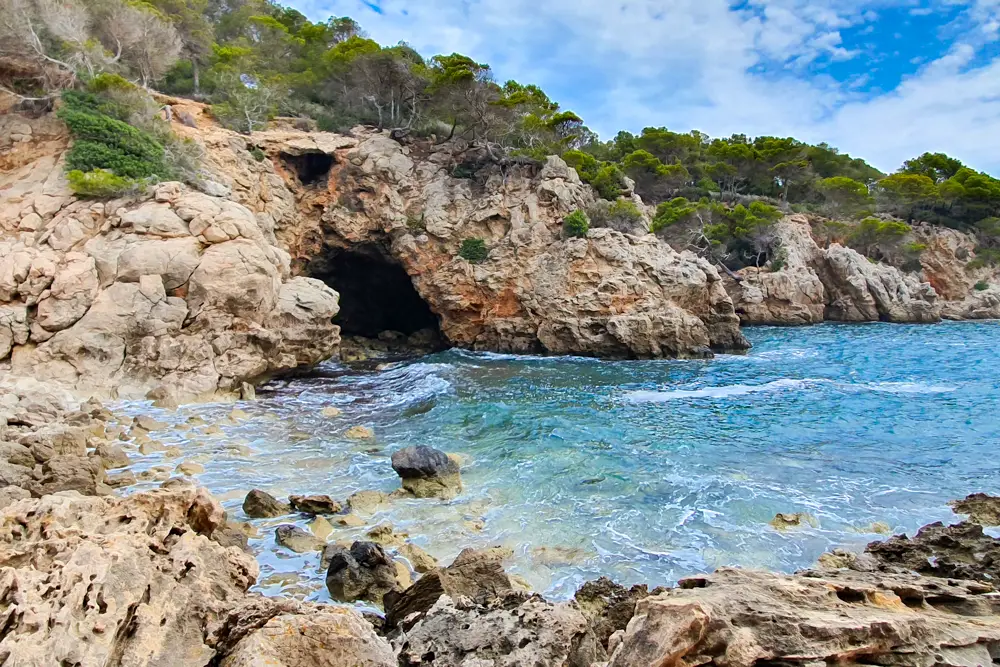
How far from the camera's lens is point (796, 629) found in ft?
10.1

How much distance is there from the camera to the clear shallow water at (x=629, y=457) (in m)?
7.13

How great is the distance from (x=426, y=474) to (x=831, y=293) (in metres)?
37.1

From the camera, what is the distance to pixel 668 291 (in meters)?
23.8

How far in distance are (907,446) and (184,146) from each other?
2212 centimetres

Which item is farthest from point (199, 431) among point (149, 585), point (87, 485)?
point (149, 585)

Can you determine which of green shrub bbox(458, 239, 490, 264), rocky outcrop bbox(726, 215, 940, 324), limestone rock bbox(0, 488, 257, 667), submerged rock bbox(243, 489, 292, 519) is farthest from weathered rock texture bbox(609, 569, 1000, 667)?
rocky outcrop bbox(726, 215, 940, 324)

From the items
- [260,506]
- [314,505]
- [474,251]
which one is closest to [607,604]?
[314,505]

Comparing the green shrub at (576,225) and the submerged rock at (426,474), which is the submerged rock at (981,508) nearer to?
the submerged rock at (426,474)

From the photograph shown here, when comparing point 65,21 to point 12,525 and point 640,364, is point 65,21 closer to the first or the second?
point 12,525

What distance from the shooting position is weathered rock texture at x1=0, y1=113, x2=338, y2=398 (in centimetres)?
1253

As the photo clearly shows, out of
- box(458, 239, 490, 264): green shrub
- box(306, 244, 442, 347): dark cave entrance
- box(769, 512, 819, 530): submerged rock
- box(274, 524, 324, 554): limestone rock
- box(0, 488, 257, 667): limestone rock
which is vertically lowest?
box(769, 512, 819, 530): submerged rock

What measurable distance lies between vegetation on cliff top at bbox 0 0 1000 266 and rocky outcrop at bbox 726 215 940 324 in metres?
2.58

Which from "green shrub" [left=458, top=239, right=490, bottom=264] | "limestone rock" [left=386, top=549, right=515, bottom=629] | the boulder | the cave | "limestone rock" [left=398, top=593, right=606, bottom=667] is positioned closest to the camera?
"limestone rock" [left=398, top=593, right=606, bottom=667]

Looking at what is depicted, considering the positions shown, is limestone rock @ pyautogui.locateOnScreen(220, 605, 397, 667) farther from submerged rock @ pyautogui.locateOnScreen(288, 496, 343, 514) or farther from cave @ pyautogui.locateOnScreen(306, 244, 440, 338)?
cave @ pyautogui.locateOnScreen(306, 244, 440, 338)
